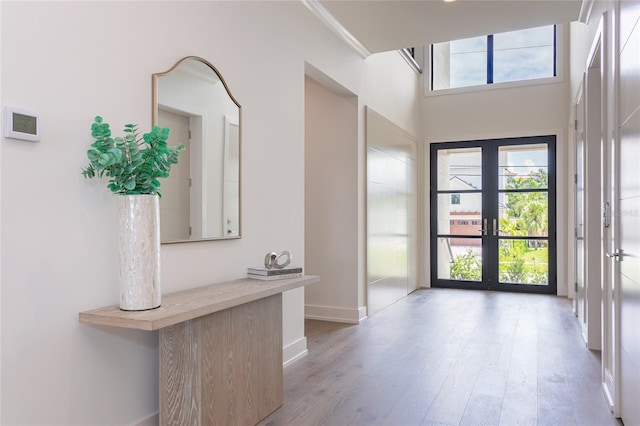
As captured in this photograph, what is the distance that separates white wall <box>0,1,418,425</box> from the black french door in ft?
15.5

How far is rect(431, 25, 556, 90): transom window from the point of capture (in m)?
6.39

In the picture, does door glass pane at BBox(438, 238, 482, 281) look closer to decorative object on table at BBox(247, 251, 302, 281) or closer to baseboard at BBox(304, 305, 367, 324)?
baseboard at BBox(304, 305, 367, 324)

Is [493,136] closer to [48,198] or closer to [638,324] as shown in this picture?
[638,324]

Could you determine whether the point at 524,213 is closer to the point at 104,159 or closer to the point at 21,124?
the point at 104,159

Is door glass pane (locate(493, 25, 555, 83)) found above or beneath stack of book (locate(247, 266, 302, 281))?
above

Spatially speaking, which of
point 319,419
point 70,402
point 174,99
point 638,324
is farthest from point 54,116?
point 638,324

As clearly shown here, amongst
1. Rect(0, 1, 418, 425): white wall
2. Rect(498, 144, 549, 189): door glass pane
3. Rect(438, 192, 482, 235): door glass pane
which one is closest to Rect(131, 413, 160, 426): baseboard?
Rect(0, 1, 418, 425): white wall

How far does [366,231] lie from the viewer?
15.5 ft

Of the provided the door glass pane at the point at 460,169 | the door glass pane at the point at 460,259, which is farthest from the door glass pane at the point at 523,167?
the door glass pane at the point at 460,259

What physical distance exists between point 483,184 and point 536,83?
1514mm

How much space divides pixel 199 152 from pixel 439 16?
2.39 m

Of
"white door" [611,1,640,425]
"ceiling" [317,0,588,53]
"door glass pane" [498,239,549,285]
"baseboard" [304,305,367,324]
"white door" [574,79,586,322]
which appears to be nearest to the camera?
"white door" [611,1,640,425]

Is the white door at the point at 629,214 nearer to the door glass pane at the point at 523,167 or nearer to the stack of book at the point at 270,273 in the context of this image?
the stack of book at the point at 270,273

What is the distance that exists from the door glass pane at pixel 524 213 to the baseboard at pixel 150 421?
17.9 ft
